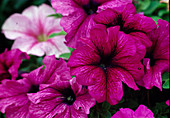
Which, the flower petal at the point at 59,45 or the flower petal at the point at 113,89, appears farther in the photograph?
the flower petal at the point at 59,45

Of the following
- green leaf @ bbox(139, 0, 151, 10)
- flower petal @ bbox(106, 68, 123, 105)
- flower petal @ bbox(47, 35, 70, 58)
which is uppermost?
flower petal @ bbox(106, 68, 123, 105)

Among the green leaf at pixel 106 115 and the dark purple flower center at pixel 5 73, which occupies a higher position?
the dark purple flower center at pixel 5 73

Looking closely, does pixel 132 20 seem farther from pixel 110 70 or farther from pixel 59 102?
pixel 59 102

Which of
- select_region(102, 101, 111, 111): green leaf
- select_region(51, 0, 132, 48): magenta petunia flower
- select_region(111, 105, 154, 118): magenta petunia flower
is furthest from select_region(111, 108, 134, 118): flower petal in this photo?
select_region(51, 0, 132, 48): magenta petunia flower


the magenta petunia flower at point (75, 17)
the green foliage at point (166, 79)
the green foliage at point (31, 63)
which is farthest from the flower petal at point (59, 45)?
the green foliage at point (166, 79)

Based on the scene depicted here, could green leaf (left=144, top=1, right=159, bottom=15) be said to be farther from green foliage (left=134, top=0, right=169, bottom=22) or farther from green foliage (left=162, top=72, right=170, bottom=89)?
green foliage (left=162, top=72, right=170, bottom=89)

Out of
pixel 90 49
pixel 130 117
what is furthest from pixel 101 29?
pixel 130 117

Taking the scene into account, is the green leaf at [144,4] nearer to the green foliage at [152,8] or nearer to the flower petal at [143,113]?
the green foliage at [152,8]

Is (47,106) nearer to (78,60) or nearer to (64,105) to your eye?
(64,105)
